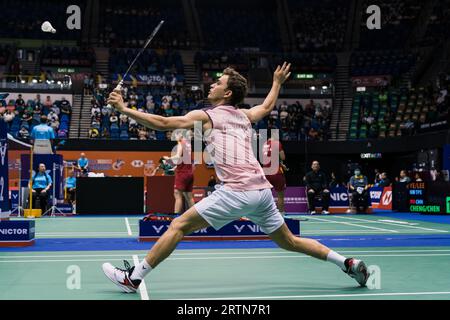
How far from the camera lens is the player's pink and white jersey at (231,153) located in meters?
4.61

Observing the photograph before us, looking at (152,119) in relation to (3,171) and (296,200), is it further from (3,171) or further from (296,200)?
(296,200)

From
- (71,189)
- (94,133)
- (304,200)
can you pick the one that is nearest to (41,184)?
(71,189)

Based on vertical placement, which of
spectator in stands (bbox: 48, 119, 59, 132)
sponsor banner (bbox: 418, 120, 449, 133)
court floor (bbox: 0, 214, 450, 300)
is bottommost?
court floor (bbox: 0, 214, 450, 300)

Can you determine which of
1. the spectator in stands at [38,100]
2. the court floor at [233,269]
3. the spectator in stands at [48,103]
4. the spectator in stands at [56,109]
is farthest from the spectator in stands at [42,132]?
the spectator in stands at [48,103]

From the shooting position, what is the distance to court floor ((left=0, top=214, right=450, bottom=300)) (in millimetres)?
4695

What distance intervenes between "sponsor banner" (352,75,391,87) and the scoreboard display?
57.3 feet

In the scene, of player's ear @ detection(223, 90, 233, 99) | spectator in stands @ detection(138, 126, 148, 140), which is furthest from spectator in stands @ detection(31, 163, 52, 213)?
player's ear @ detection(223, 90, 233, 99)

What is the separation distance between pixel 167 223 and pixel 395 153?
2283 cm

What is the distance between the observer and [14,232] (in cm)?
860

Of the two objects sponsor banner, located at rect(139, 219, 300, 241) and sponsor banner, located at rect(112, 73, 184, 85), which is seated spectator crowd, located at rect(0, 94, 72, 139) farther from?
sponsor banner, located at rect(139, 219, 300, 241)

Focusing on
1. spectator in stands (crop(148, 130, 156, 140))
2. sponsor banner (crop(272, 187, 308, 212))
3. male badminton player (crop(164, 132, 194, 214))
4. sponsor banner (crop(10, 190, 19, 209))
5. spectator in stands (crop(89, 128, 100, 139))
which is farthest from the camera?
spectator in stands (crop(148, 130, 156, 140))

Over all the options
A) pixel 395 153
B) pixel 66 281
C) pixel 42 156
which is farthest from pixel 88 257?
pixel 395 153

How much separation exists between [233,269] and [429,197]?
39.9 ft
